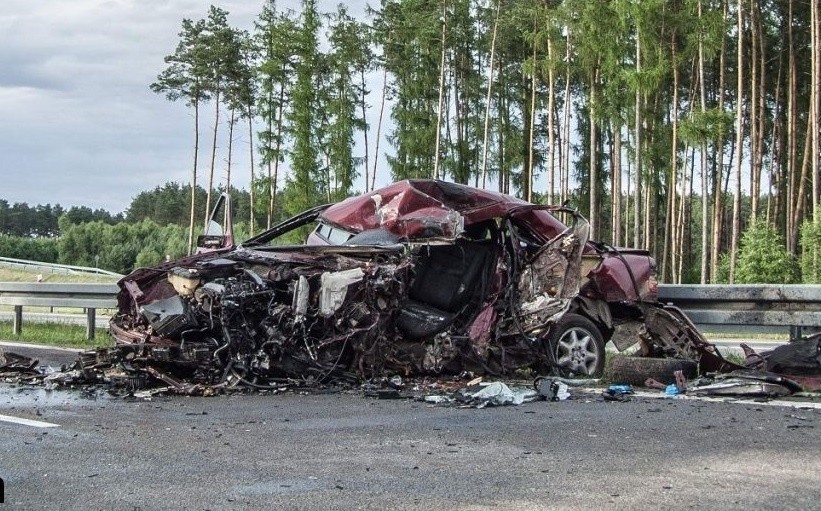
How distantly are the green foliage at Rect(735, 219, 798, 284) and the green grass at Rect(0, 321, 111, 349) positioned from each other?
812 inches

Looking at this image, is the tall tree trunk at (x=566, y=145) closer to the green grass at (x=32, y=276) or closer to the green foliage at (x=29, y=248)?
the green grass at (x=32, y=276)

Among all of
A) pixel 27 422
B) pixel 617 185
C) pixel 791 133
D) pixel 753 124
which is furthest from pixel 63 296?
pixel 753 124

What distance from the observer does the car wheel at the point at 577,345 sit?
7.91m

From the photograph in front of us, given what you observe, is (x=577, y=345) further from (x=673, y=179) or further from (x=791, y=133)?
(x=791, y=133)

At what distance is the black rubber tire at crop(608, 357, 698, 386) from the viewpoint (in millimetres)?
7176

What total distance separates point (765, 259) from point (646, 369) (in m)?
22.1

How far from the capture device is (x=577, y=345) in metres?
8.05

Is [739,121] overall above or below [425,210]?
above

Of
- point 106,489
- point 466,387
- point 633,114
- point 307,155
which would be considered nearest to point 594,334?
point 466,387

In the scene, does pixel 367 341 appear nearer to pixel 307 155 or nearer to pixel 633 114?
pixel 633 114

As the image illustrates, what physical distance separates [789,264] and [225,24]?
3593 cm

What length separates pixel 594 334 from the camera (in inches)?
322

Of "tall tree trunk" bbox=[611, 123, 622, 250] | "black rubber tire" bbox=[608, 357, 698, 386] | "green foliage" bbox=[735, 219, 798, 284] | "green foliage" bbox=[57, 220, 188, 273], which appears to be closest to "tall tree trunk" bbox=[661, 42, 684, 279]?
"tall tree trunk" bbox=[611, 123, 622, 250]

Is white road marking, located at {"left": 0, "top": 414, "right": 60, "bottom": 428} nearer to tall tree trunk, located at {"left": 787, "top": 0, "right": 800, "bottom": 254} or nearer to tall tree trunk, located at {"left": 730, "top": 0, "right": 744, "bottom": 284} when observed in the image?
tall tree trunk, located at {"left": 730, "top": 0, "right": 744, "bottom": 284}
